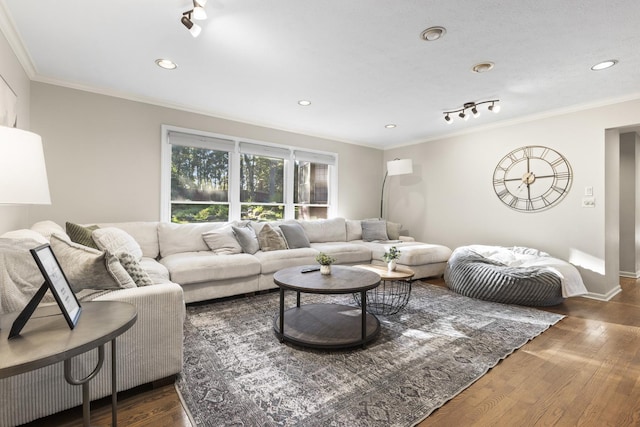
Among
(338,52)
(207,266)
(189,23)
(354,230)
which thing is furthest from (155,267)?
(354,230)

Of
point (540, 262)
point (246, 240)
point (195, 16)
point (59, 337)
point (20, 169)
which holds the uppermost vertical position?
point (195, 16)

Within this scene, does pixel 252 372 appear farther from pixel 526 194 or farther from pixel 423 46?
pixel 526 194

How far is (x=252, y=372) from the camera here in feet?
6.38

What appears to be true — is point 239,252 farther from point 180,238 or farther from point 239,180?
point 239,180

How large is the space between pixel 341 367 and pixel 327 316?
757mm

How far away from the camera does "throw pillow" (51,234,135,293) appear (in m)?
1.58

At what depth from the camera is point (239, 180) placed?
461 centimetres

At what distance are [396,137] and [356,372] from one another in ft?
14.8

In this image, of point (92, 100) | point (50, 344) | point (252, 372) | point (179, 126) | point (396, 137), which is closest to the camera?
point (50, 344)

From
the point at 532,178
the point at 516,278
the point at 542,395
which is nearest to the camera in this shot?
the point at 542,395

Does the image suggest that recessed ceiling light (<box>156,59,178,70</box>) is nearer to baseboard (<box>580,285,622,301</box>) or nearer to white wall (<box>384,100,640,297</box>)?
white wall (<box>384,100,640,297</box>)

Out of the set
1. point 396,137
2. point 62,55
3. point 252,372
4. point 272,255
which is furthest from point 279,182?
point 252,372

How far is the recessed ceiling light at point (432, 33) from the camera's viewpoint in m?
2.23

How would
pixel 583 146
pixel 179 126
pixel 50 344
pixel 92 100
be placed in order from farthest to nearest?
pixel 179 126, pixel 583 146, pixel 92 100, pixel 50 344
